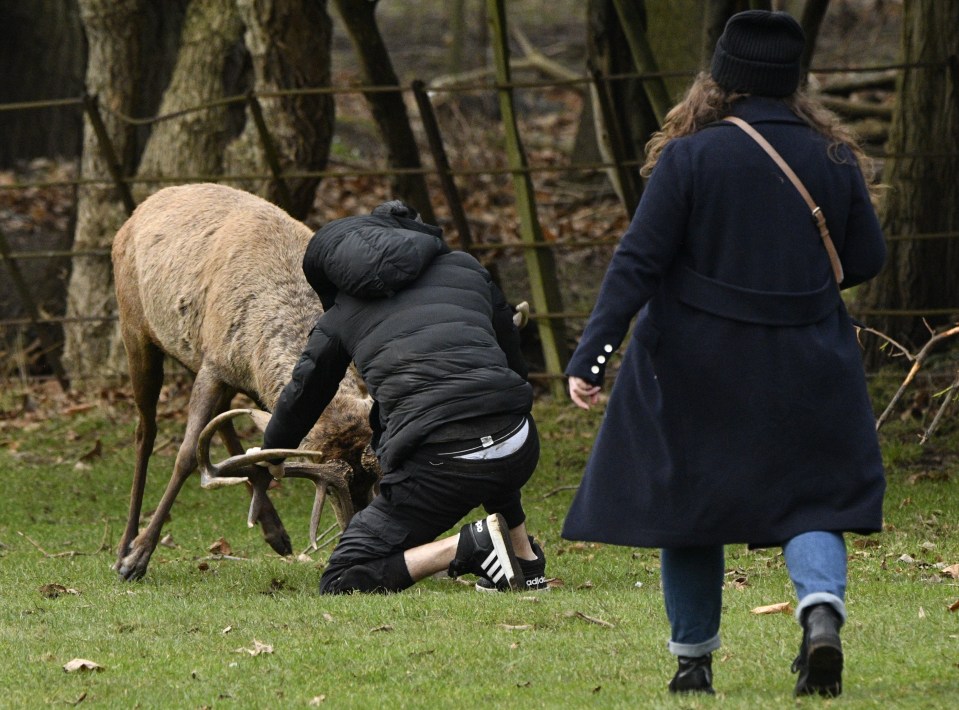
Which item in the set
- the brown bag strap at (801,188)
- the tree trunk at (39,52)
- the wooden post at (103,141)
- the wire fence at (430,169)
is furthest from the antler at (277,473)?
the tree trunk at (39,52)

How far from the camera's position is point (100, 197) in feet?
45.5

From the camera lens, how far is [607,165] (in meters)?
11.5

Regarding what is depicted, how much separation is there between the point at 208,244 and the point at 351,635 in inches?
133

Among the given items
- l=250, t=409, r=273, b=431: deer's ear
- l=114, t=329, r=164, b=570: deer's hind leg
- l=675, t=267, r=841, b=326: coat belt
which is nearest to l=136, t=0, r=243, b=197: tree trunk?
l=114, t=329, r=164, b=570: deer's hind leg

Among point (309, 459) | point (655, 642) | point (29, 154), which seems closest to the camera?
point (655, 642)

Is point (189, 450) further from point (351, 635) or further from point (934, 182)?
point (934, 182)

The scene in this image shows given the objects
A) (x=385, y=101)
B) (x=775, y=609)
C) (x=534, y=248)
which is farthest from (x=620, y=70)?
(x=775, y=609)

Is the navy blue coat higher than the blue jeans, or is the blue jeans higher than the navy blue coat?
the navy blue coat

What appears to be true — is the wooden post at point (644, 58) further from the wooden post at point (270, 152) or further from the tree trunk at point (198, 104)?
the tree trunk at point (198, 104)

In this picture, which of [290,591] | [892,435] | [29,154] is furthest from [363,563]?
[29,154]

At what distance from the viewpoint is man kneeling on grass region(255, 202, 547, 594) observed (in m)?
6.38

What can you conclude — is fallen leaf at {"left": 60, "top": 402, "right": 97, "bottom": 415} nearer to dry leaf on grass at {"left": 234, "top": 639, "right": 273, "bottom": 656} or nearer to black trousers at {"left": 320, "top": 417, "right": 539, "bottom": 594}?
black trousers at {"left": 320, "top": 417, "right": 539, "bottom": 594}

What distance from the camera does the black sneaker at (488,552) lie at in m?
6.50

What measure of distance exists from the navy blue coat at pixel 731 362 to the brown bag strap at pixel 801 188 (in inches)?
0.7
